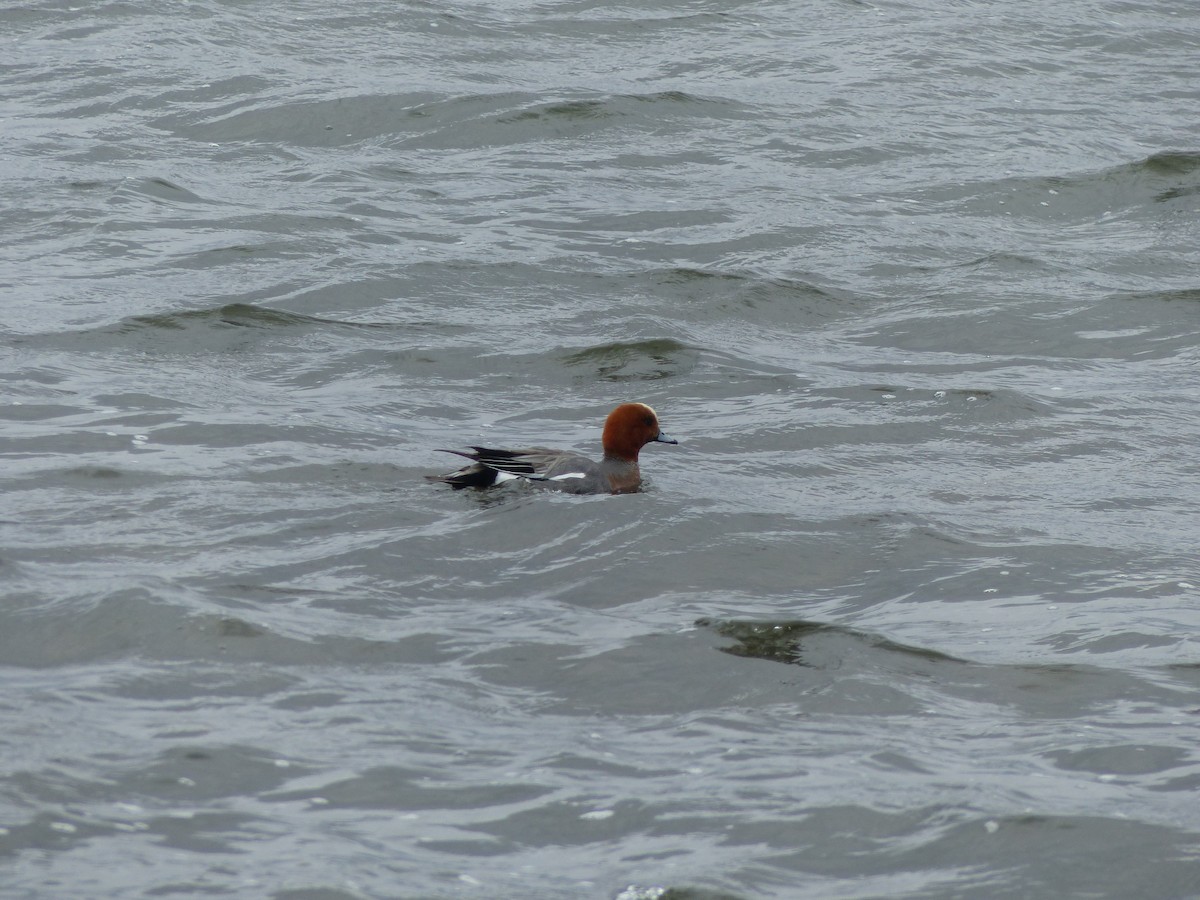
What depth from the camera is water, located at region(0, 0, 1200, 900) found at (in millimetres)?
5883

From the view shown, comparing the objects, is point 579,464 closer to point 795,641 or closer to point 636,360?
point 795,641

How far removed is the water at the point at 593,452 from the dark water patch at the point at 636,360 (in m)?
0.06

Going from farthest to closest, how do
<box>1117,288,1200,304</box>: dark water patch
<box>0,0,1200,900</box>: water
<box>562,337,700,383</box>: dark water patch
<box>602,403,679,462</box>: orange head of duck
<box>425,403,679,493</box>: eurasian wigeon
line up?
1. <box>1117,288,1200,304</box>: dark water patch
2. <box>562,337,700,383</box>: dark water patch
3. <box>602,403,679,462</box>: orange head of duck
4. <box>425,403,679,493</box>: eurasian wigeon
5. <box>0,0,1200,900</box>: water

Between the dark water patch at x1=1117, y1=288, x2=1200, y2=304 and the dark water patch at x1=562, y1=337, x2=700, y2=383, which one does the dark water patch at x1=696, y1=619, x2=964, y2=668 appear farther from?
the dark water patch at x1=1117, y1=288, x2=1200, y2=304

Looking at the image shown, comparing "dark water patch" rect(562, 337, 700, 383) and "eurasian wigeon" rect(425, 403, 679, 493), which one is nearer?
"eurasian wigeon" rect(425, 403, 679, 493)

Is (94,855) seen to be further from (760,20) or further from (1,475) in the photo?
(760,20)

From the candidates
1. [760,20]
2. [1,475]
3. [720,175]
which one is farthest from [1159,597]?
[760,20]

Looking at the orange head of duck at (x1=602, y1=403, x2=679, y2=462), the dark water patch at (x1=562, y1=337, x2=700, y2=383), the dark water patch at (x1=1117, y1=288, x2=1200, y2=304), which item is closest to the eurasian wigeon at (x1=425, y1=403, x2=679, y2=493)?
the orange head of duck at (x1=602, y1=403, x2=679, y2=462)

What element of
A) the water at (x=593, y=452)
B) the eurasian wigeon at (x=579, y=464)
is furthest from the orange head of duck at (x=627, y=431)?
the water at (x=593, y=452)

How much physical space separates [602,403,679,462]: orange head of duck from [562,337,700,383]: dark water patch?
6.02 ft

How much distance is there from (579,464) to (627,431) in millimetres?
433

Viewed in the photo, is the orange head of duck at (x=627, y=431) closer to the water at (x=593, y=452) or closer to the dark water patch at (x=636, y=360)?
the water at (x=593, y=452)

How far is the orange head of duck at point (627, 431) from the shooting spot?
31.9 ft

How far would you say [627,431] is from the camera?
32.0ft
